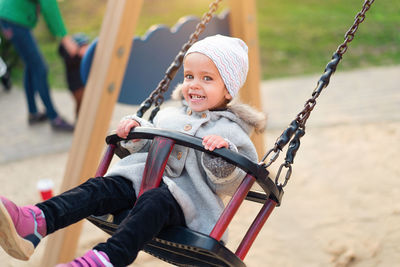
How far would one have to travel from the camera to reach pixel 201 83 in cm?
165

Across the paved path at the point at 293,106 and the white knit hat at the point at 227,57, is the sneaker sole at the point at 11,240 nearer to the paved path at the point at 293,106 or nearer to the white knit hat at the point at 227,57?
the white knit hat at the point at 227,57

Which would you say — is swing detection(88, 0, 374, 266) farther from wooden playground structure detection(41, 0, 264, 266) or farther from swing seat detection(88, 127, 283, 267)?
wooden playground structure detection(41, 0, 264, 266)

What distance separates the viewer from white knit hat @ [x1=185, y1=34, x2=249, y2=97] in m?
1.64

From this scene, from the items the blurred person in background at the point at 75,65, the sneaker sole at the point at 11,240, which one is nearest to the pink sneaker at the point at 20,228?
the sneaker sole at the point at 11,240

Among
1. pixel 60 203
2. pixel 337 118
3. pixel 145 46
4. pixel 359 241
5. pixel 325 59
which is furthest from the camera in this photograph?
pixel 325 59

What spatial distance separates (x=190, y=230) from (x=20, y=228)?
491 millimetres

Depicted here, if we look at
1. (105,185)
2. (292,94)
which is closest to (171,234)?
(105,185)

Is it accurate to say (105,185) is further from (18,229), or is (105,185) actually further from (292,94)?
(292,94)

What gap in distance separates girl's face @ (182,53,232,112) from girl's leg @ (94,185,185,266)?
313 mm

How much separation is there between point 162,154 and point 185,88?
253 millimetres

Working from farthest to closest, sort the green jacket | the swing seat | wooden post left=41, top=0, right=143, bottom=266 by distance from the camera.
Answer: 1. the green jacket
2. wooden post left=41, top=0, right=143, bottom=266
3. the swing seat

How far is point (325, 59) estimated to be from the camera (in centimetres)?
746

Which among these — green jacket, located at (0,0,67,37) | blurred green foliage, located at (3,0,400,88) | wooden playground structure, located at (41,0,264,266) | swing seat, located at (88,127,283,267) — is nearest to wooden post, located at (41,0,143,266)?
wooden playground structure, located at (41,0,264,266)

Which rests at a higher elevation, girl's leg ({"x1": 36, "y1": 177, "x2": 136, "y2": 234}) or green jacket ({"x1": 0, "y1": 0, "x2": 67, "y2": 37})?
green jacket ({"x1": 0, "y1": 0, "x2": 67, "y2": 37})
